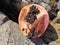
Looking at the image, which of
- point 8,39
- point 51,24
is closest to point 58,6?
point 51,24

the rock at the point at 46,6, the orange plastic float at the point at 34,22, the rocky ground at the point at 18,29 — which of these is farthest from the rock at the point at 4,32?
the rock at the point at 46,6

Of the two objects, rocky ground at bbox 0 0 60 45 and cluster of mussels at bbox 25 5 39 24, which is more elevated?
cluster of mussels at bbox 25 5 39 24

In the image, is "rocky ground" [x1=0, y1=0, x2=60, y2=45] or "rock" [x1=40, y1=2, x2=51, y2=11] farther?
"rock" [x1=40, y1=2, x2=51, y2=11]

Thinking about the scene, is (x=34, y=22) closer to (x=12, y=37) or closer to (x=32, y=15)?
(x=32, y=15)

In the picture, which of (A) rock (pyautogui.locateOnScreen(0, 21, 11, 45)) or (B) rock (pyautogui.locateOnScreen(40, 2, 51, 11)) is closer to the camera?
(A) rock (pyautogui.locateOnScreen(0, 21, 11, 45))

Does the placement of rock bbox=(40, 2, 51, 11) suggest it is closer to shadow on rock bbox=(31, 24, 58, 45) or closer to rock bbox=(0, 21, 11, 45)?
shadow on rock bbox=(31, 24, 58, 45)

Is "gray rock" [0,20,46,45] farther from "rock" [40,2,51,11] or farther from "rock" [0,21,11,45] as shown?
"rock" [40,2,51,11]

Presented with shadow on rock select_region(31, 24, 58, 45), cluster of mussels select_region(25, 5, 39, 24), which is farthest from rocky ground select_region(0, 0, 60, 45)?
cluster of mussels select_region(25, 5, 39, 24)
